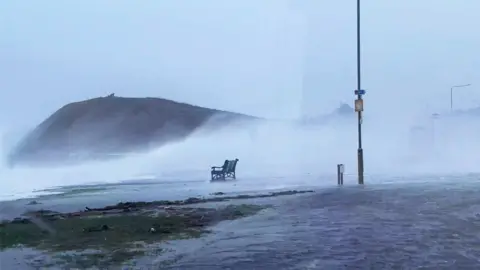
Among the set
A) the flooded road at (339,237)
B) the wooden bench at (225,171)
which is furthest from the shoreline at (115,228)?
the wooden bench at (225,171)

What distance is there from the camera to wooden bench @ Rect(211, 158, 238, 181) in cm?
2557

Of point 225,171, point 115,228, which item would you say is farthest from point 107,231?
point 225,171

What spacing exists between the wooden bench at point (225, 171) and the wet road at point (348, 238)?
984cm

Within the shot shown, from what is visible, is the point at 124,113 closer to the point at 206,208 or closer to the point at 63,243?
the point at 206,208

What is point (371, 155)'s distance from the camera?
33031 millimetres

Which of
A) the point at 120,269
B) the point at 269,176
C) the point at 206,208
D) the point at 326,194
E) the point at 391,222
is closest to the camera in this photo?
the point at 120,269

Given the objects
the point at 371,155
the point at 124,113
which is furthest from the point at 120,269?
the point at 371,155

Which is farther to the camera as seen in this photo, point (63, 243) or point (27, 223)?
point (27, 223)

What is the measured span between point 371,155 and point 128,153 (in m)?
13.0

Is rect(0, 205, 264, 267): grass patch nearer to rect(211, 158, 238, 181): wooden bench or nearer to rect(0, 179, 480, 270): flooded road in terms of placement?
rect(0, 179, 480, 270): flooded road

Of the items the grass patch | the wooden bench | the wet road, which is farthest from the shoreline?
the wooden bench

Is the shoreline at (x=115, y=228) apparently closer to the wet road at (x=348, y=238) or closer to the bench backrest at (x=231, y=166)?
the wet road at (x=348, y=238)

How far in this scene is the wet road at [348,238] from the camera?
809 cm

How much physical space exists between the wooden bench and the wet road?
9.84m
